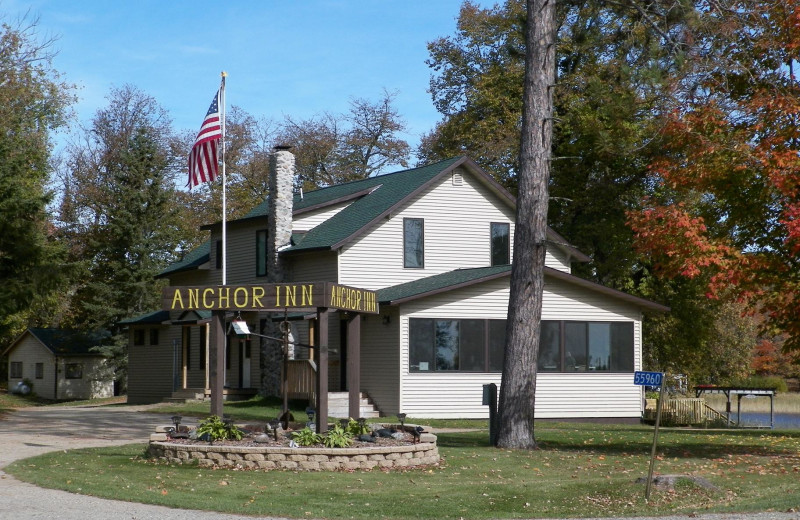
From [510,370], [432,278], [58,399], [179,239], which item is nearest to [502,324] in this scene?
[432,278]

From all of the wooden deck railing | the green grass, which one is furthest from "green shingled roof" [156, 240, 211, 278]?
the green grass

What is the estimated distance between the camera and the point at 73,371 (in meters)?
48.3

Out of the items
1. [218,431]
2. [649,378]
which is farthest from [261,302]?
[649,378]

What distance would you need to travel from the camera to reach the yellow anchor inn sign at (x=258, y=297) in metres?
15.9

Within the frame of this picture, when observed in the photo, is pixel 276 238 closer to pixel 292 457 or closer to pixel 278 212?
pixel 278 212

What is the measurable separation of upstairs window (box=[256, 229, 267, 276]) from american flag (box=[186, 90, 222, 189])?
6.41m

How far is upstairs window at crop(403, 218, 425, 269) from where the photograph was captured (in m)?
30.9

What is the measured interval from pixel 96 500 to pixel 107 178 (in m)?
44.7

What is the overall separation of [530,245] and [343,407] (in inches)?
431

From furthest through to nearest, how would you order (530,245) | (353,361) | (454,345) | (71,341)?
(71,341), (454,345), (530,245), (353,361)

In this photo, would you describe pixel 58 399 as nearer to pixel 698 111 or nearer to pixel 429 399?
pixel 429 399

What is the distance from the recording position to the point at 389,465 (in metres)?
15.0

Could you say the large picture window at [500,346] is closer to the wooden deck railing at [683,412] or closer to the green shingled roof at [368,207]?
the wooden deck railing at [683,412]

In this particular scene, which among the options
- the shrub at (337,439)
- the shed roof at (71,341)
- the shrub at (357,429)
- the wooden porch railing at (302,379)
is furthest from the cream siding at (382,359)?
the shed roof at (71,341)
